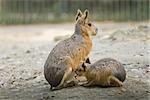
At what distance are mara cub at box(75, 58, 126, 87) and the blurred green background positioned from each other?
15245mm

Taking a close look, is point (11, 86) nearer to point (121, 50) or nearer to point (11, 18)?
point (121, 50)

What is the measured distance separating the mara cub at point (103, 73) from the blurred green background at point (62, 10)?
15245mm

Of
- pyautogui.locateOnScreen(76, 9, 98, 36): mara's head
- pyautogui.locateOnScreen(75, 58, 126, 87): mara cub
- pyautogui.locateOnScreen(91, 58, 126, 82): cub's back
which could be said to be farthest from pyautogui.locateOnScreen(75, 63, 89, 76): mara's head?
pyautogui.locateOnScreen(76, 9, 98, 36): mara's head

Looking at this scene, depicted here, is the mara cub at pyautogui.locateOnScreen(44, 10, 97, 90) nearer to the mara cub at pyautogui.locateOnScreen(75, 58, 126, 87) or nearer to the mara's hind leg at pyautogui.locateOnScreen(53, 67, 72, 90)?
the mara's hind leg at pyautogui.locateOnScreen(53, 67, 72, 90)

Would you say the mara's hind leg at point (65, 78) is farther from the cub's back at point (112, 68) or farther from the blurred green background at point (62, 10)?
the blurred green background at point (62, 10)

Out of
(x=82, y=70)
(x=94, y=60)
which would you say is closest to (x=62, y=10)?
(x=94, y=60)

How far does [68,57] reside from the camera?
771cm

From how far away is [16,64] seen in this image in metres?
10.7

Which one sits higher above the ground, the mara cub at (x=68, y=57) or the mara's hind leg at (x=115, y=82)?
the mara cub at (x=68, y=57)

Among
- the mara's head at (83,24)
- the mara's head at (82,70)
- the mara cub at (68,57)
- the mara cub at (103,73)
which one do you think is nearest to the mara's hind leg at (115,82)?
the mara cub at (103,73)

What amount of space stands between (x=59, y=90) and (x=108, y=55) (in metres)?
3.10

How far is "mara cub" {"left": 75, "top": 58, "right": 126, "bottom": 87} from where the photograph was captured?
7664mm

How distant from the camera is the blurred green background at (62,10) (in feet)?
76.4

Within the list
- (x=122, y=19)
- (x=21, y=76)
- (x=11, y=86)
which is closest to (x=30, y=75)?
(x=21, y=76)
